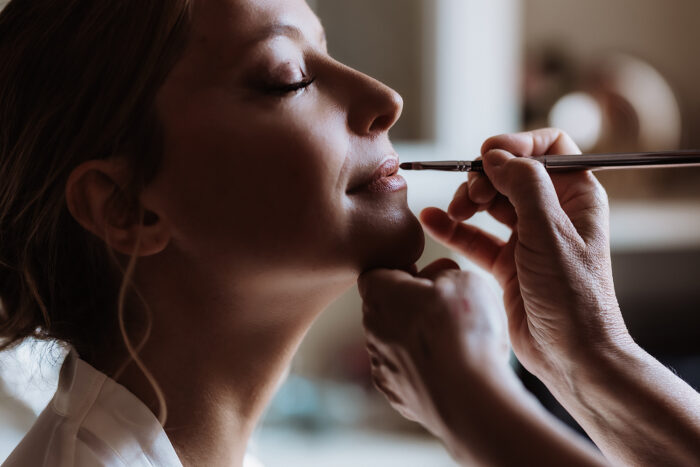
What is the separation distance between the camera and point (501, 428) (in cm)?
67

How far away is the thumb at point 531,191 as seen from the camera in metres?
0.78

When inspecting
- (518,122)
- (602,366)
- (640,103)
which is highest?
(640,103)

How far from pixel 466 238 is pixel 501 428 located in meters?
0.40

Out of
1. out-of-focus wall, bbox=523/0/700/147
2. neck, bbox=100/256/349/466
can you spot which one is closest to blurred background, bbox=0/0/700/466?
out-of-focus wall, bbox=523/0/700/147

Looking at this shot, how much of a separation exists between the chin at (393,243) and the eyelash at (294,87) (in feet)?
0.55

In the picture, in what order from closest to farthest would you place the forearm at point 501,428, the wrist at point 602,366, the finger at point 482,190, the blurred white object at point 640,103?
the forearm at point 501,428
the wrist at point 602,366
the finger at point 482,190
the blurred white object at point 640,103

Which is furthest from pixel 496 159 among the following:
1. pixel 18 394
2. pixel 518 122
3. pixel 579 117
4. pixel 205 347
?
pixel 579 117

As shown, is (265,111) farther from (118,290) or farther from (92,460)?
(92,460)

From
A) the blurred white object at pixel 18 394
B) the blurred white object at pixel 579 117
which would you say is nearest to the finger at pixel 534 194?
the blurred white object at pixel 18 394

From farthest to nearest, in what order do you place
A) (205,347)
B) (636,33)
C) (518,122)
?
1. (636,33)
2. (518,122)
3. (205,347)

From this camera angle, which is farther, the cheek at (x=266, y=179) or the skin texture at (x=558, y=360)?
the cheek at (x=266, y=179)

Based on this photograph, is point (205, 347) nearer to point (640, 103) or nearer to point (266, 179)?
point (266, 179)

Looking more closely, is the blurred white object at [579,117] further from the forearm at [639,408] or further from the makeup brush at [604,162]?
the forearm at [639,408]

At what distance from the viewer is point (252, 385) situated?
92 cm
